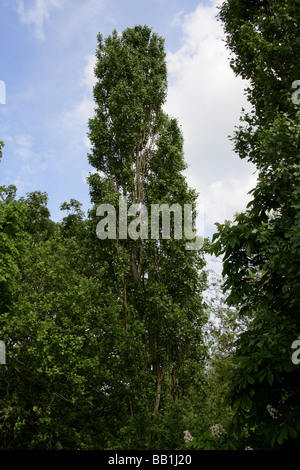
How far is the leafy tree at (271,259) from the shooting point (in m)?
4.02

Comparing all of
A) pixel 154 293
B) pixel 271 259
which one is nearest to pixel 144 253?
pixel 154 293

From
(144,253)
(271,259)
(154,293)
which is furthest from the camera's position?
(144,253)

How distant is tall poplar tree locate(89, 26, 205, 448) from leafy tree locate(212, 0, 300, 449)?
542cm

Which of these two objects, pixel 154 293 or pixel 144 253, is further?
pixel 144 253

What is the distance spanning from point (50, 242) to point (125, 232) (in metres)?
2.71

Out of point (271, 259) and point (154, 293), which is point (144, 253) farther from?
point (271, 259)

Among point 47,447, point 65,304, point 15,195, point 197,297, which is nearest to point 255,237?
point 65,304

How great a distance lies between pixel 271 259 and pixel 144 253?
25.7 feet

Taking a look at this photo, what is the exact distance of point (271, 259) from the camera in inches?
181

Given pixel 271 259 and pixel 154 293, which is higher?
pixel 271 259

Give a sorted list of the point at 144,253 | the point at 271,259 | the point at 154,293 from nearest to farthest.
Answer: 1. the point at 271,259
2. the point at 154,293
3. the point at 144,253

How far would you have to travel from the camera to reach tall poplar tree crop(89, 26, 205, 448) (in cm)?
1047

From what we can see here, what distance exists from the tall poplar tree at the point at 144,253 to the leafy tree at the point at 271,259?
542 centimetres
